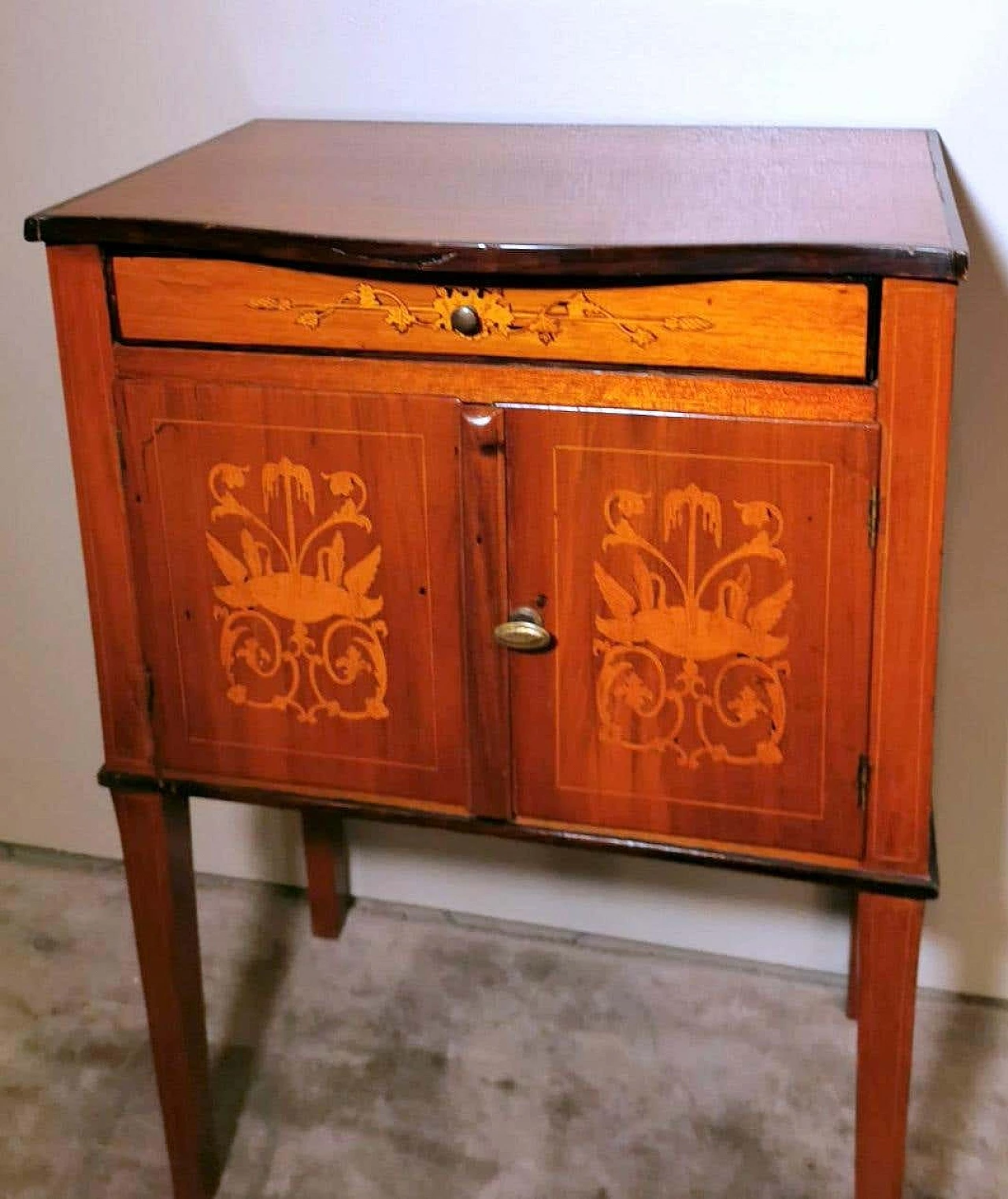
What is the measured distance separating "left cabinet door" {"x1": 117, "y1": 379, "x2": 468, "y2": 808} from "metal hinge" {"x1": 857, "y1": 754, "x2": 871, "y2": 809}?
285mm

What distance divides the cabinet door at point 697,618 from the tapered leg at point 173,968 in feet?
1.09

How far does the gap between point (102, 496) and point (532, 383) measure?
0.35 metres

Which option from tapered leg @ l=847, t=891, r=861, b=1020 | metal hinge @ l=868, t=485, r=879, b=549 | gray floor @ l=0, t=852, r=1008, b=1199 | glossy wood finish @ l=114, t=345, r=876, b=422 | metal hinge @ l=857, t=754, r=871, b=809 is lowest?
gray floor @ l=0, t=852, r=1008, b=1199

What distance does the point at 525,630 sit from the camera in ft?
3.49

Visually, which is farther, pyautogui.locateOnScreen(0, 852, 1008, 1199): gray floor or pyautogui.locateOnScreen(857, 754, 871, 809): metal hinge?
pyautogui.locateOnScreen(0, 852, 1008, 1199): gray floor

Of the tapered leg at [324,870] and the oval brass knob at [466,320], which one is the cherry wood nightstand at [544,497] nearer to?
the oval brass knob at [466,320]

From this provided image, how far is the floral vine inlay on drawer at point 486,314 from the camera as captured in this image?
0.97m

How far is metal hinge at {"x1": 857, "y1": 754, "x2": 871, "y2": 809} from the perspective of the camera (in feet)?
3.40

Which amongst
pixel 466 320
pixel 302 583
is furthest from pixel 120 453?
pixel 466 320

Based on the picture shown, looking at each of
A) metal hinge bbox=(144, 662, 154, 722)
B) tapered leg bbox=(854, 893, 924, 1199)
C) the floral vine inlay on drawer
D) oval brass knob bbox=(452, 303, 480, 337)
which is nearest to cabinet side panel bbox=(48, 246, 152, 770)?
metal hinge bbox=(144, 662, 154, 722)

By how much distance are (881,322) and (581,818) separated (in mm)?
420

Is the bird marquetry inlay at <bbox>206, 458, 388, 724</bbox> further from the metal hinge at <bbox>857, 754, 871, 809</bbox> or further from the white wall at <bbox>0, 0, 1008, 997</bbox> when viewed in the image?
the white wall at <bbox>0, 0, 1008, 997</bbox>

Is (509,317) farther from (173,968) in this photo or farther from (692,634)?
(173,968)

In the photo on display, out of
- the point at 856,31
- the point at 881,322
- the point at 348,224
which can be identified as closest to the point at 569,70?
the point at 856,31
